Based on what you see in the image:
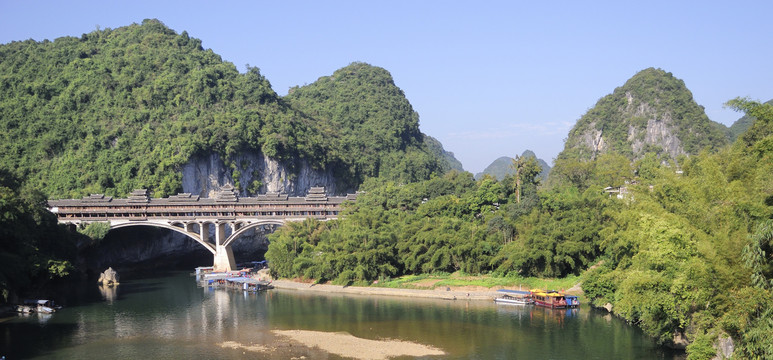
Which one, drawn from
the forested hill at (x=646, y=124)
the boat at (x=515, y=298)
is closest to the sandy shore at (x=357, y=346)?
the boat at (x=515, y=298)

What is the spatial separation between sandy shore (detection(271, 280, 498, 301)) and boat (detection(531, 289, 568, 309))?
9.67 ft

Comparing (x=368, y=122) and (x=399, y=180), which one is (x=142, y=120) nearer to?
(x=399, y=180)

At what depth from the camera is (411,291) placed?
4503 centimetres

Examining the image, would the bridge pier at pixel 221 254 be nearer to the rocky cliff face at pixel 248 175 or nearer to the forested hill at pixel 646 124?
the rocky cliff face at pixel 248 175

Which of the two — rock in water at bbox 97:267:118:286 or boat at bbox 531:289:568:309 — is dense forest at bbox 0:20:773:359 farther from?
rock in water at bbox 97:267:118:286

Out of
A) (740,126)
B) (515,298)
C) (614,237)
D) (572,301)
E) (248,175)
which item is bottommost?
(572,301)

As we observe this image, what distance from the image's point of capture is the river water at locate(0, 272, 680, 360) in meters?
30.7

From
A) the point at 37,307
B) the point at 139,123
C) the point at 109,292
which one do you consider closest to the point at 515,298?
the point at 37,307

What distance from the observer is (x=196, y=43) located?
294 feet

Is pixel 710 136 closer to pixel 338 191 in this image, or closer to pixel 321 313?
pixel 338 191

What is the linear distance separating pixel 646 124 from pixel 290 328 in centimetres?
7220

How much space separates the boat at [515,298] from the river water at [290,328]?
0.71 m

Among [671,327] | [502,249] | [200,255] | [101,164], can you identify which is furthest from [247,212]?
[671,327]

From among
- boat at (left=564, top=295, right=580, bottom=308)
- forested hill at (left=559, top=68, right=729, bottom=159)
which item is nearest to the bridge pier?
boat at (left=564, top=295, right=580, bottom=308)
